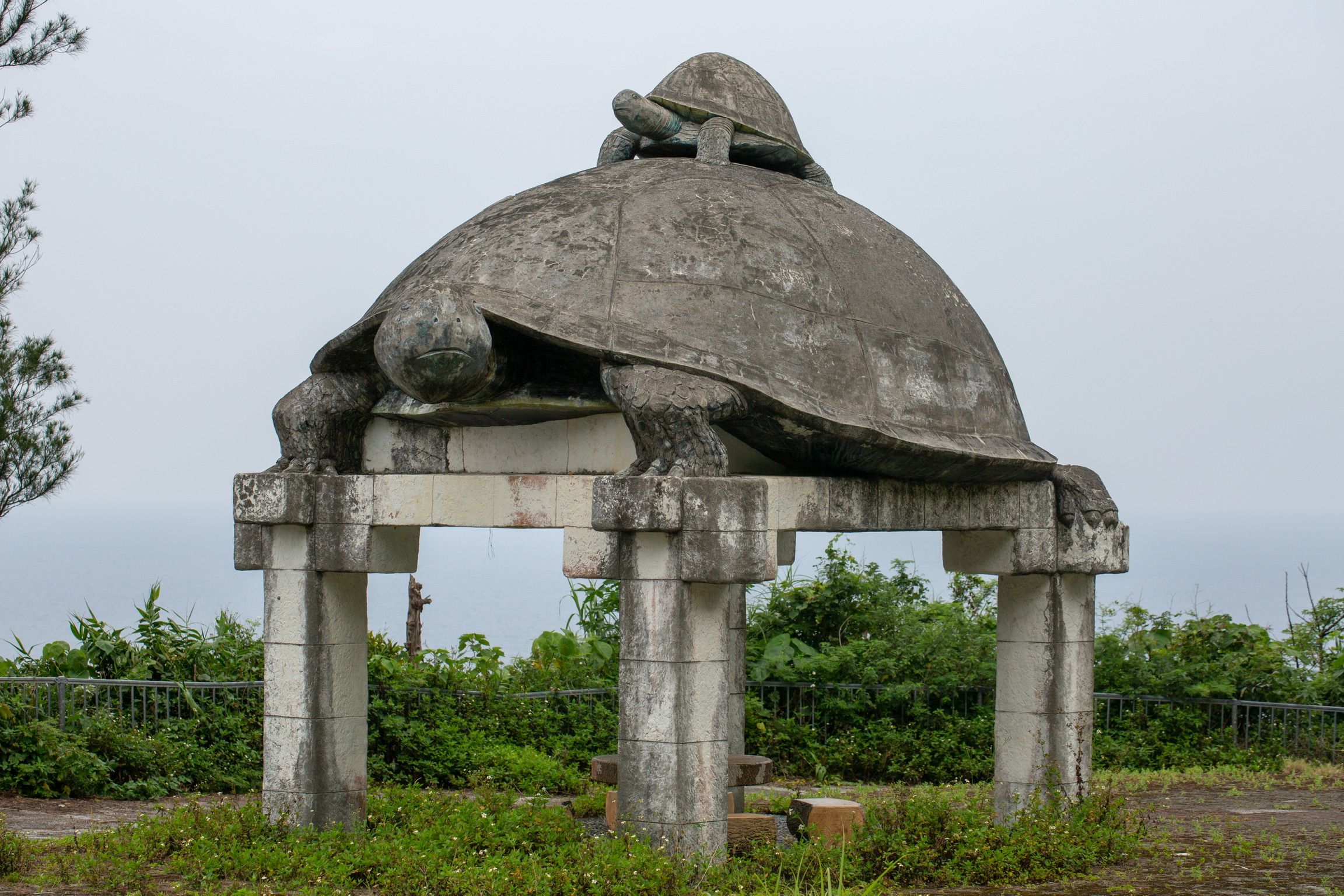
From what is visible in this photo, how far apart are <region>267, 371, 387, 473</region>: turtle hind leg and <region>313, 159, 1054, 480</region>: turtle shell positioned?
0.13m

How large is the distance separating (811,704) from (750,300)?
673 centimetres

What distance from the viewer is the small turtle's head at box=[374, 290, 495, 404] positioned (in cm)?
657

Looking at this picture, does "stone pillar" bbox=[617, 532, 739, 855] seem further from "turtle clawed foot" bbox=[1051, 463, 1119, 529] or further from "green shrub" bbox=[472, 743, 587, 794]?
"green shrub" bbox=[472, 743, 587, 794]

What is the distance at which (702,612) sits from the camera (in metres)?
6.71

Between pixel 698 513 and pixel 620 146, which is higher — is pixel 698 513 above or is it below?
below

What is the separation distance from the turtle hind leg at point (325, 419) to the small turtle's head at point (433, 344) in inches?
42.8

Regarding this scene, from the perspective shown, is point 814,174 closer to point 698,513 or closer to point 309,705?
point 698,513

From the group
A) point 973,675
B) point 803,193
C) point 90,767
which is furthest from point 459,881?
point 973,675

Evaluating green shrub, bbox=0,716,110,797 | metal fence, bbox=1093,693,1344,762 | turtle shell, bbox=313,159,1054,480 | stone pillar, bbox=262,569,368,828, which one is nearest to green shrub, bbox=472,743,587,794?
green shrub, bbox=0,716,110,797

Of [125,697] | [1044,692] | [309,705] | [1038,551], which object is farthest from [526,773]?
[1038,551]

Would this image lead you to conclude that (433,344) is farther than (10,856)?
No

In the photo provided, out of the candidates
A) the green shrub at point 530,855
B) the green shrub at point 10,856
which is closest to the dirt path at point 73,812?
the green shrub at point 530,855

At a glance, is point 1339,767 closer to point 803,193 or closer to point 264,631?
point 803,193

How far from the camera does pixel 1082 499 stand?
8648 millimetres
